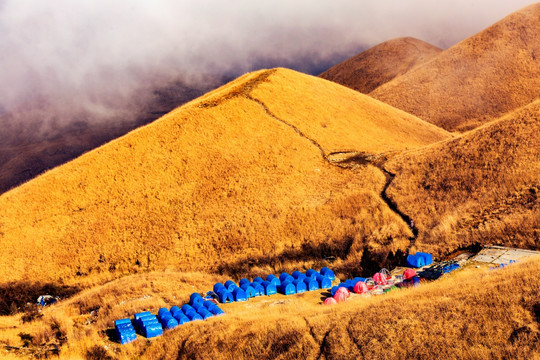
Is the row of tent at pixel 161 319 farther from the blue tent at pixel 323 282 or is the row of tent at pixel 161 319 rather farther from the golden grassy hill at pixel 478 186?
the golden grassy hill at pixel 478 186

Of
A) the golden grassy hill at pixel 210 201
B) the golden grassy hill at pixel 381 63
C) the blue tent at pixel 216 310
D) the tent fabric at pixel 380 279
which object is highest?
the golden grassy hill at pixel 381 63

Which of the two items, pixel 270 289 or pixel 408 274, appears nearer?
pixel 408 274

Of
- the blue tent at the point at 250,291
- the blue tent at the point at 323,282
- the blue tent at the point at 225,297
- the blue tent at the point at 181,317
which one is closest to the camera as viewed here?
the blue tent at the point at 181,317

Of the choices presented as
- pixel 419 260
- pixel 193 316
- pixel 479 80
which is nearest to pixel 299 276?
pixel 419 260

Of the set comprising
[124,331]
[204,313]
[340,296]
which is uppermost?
[124,331]

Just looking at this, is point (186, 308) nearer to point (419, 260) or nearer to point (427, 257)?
point (419, 260)

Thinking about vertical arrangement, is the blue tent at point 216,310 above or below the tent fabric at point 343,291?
above

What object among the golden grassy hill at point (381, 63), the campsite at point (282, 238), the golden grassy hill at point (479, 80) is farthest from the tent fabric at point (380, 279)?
the golden grassy hill at point (381, 63)
